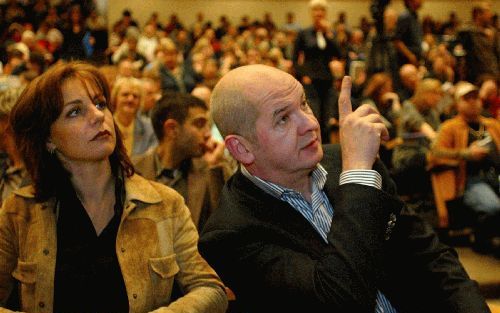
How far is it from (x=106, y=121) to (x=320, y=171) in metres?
0.69

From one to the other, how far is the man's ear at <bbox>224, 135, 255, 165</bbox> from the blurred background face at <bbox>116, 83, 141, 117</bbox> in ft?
9.06

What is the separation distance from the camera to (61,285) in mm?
1772

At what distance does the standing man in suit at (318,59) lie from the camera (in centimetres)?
610

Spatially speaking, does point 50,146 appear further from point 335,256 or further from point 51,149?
point 335,256

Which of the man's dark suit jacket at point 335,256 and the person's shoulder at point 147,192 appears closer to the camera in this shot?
the man's dark suit jacket at point 335,256

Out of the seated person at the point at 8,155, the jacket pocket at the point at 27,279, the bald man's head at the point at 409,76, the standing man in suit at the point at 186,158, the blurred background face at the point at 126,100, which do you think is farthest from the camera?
the bald man's head at the point at 409,76

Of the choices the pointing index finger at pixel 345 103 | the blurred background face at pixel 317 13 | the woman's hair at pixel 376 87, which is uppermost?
the pointing index finger at pixel 345 103

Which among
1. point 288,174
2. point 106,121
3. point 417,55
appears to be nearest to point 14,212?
point 106,121

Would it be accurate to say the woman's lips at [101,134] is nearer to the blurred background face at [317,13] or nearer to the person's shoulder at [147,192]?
the person's shoulder at [147,192]

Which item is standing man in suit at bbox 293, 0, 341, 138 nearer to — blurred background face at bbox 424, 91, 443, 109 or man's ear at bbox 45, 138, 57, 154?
blurred background face at bbox 424, 91, 443, 109

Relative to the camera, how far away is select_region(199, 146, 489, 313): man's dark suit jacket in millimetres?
1247

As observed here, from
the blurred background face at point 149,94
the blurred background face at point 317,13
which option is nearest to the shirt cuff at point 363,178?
the blurred background face at point 149,94

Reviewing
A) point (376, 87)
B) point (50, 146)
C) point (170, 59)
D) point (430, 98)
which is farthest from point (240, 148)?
point (170, 59)

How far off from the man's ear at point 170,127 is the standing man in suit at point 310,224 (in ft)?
4.46
